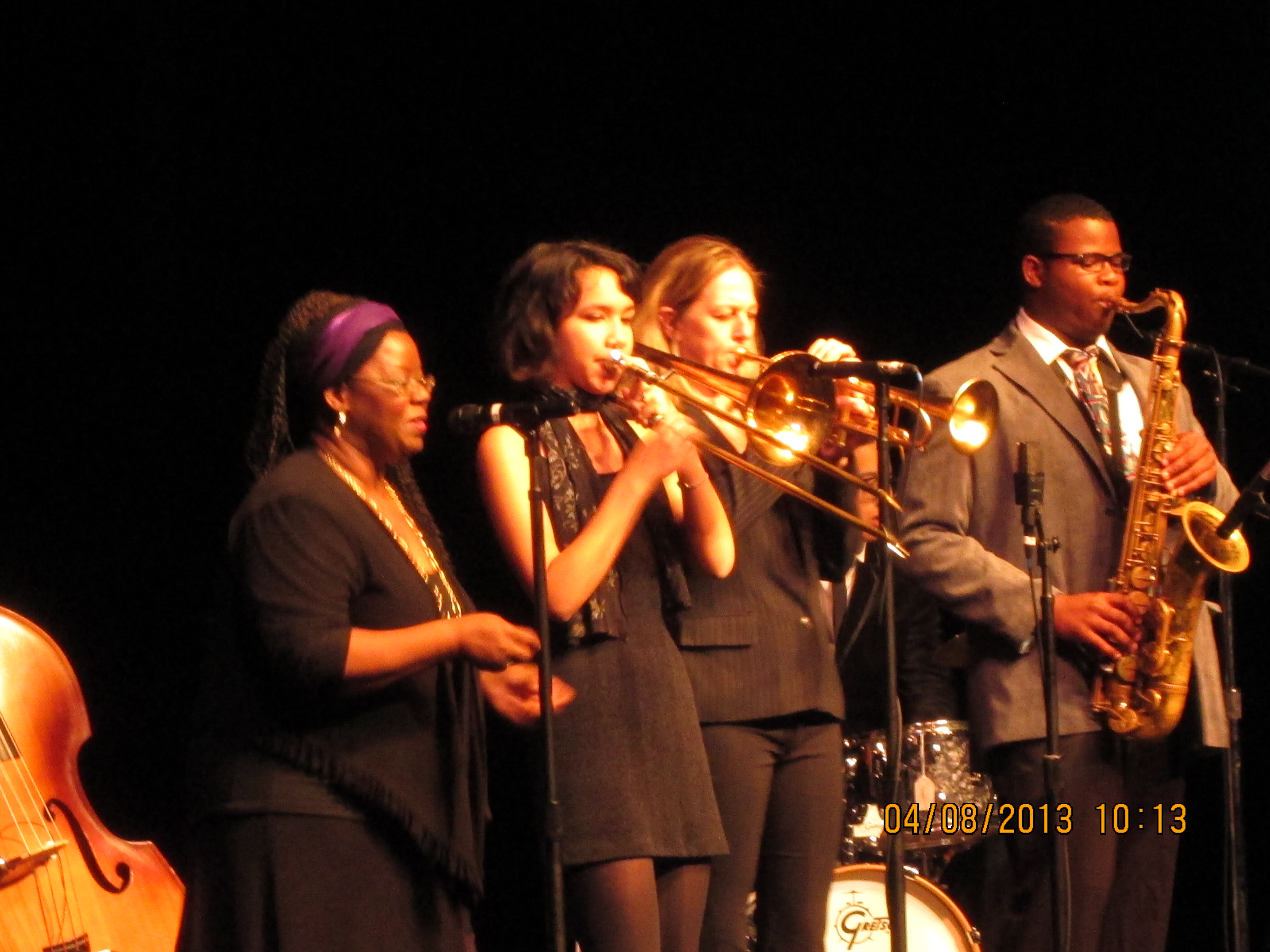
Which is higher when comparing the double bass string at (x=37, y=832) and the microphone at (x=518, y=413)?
the microphone at (x=518, y=413)

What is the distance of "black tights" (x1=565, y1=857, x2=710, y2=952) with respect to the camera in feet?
8.66

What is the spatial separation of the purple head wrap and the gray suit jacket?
144cm

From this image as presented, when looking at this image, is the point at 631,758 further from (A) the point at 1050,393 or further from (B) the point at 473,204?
(B) the point at 473,204

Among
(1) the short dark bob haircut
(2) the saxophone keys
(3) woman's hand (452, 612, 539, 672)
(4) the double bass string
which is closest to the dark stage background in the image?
(4) the double bass string

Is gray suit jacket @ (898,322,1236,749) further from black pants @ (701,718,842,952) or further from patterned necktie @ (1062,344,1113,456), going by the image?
black pants @ (701,718,842,952)

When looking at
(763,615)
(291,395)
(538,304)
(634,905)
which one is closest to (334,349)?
(291,395)

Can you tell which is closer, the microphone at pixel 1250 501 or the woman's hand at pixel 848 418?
→ the woman's hand at pixel 848 418

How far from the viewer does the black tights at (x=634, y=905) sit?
264 cm

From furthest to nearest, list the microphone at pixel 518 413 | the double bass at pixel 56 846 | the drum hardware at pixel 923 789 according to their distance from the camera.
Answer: the drum hardware at pixel 923 789, the double bass at pixel 56 846, the microphone at pixel 518 413

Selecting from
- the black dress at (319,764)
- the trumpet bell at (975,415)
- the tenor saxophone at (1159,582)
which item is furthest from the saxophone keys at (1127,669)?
the black dress at (319,764)

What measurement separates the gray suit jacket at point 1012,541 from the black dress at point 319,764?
55.4 inches

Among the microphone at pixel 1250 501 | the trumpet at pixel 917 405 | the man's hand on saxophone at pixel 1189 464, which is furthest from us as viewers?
the man's hand on saxophone at pixel 1189 464

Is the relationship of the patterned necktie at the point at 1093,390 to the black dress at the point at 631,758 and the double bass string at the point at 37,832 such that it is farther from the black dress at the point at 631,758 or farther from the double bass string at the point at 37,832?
the double bass string at the point at 37,832

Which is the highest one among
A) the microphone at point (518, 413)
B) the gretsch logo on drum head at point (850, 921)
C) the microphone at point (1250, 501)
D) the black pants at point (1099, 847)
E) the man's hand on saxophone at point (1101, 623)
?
the microphone at point (518, 413)
